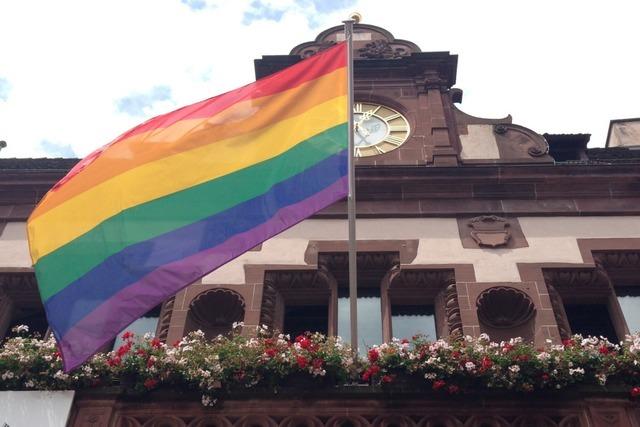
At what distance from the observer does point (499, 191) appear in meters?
15.2

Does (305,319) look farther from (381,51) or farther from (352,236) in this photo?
(381,51)

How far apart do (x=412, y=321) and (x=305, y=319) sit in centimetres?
163

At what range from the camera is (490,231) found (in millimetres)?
14305

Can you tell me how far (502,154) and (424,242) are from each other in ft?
11.0

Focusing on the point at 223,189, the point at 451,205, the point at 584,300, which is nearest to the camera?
the point at 223,189

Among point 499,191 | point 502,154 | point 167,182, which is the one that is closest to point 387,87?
point 502,154

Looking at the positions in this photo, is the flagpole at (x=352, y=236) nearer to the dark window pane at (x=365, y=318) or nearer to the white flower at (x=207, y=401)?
the dark window pane at (x=365, y=318)

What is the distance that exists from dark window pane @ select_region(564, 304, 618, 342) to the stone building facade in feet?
0.08

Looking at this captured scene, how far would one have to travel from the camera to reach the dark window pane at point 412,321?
13.2 m

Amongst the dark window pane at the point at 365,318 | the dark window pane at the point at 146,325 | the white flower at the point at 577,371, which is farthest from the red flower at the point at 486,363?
the dark window pane at the point at 146,325

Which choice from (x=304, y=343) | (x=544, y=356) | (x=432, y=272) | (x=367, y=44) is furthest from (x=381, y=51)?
(x=544, y=356)

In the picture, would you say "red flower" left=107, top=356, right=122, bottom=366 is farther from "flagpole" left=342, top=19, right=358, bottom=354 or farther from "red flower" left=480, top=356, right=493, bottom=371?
"red flower" left=480, top=356, right=493, bottom=371

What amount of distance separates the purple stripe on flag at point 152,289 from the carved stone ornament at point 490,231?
4032 mm

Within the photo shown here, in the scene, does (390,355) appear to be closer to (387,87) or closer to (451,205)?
(451,205)
